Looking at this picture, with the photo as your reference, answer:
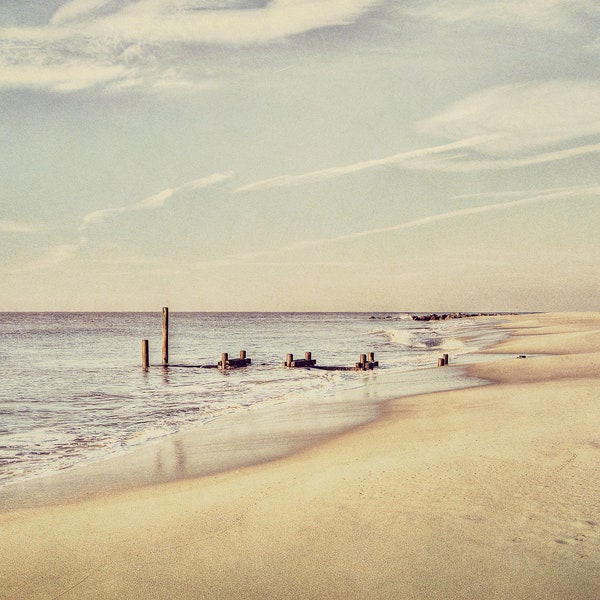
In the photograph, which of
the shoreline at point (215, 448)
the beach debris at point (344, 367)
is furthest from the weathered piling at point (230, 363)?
the shoreline at point (215, 448)

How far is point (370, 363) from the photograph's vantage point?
24.9 metres

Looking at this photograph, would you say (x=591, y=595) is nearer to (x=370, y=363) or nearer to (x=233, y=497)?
(x=233, y=497)

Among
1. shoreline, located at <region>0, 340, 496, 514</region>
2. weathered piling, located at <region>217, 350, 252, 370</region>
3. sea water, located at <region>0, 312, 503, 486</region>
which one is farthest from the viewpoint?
weathered piling, located at <region>217, 350, 252, 370</region>

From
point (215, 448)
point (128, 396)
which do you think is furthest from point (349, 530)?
point (128, 396)

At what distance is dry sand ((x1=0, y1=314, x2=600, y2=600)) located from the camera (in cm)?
467

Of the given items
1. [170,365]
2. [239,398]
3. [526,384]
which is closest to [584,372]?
[526,384]

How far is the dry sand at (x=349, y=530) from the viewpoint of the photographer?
4.67 metres

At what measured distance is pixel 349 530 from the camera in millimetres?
5664

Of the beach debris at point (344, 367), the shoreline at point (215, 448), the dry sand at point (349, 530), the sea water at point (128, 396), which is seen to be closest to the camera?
the dry sand at point (349, 530)

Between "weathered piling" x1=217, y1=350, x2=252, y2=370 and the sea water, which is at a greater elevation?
"weathered piling" x1=217, y1=350, x2=252, y2=370

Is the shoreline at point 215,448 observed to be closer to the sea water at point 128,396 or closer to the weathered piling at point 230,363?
the sea water at point 128,396

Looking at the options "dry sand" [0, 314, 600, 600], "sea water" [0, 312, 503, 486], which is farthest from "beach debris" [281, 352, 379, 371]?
"dry sand" [0, 314, 600, 600]

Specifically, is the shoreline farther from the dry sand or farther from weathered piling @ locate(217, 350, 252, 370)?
weathered piling @ locate(217, 350, 252, 370)

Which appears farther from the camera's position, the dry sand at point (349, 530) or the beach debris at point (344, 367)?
the beach debris at point (344, 367)
